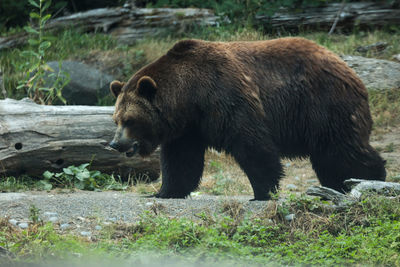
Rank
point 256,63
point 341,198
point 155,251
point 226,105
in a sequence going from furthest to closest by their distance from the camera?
point 256,63, point 226,105, point 341,198, point 155,251

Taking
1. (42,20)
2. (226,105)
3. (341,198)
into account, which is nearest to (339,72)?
(226,105)

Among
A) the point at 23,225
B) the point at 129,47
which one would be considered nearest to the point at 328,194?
the point at 23,225

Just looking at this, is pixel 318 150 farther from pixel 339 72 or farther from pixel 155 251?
pixel 155 251

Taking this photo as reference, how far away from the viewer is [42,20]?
8.51 meters

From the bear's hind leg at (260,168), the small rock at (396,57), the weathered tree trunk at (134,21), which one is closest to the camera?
the bear's hind leg at (260,168)

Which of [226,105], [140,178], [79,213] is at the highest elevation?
[226,105]

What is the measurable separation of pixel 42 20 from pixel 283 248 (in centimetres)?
560

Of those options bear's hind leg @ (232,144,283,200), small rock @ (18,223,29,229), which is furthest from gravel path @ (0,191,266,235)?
bear's hind leg @ (232,144,283,200)

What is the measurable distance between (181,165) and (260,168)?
960mm

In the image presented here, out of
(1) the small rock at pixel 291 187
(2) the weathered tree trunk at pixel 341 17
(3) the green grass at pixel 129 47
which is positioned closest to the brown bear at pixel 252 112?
(1) the small rock at pixel 291 187

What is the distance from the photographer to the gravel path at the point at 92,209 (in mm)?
5004

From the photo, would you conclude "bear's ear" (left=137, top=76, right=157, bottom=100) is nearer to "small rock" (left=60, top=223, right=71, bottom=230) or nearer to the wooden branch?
"small rock" (left=60, top=223, right=71, bottom=230)

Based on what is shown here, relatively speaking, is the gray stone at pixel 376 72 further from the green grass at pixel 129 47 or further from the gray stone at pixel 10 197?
the gray stone at pixel 10 197

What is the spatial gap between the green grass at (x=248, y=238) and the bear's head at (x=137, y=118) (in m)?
1.37
